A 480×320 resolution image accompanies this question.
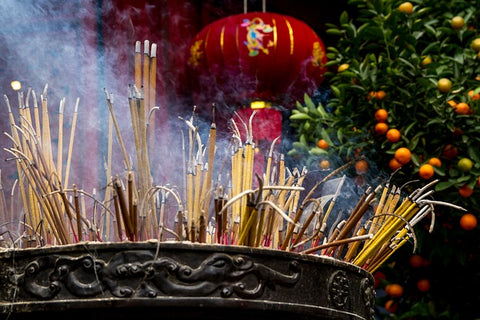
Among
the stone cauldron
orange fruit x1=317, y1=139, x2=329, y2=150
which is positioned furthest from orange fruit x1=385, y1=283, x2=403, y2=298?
the stone cauldron

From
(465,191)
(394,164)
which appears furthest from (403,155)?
(465,191)

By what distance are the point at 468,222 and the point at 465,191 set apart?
7 centimetres

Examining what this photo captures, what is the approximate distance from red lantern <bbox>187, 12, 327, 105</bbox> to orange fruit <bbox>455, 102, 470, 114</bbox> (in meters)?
0.84

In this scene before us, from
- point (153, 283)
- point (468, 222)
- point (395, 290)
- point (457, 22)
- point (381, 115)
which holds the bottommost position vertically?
point (395, 290)

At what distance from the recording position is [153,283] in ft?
3.18

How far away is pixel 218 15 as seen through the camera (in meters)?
3.89

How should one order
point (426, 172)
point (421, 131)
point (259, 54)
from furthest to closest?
1. point (259, 54)
2. point (421, 131)
3. point (426, 172)

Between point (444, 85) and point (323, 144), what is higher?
point (444, 85)

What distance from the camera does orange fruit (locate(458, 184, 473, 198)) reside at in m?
2.26

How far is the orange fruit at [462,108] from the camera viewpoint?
230 cm

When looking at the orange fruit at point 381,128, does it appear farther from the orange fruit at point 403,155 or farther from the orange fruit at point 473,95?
the orange fruit at point 473,95

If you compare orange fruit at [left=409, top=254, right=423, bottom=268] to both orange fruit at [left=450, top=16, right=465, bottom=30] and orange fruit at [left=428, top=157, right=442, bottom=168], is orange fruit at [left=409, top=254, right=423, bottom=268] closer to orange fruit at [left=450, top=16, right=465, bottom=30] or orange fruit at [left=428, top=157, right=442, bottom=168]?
orange fruit at [left=428, top=157, right=442, bottom=168]

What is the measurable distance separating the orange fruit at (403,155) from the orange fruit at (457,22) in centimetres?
41

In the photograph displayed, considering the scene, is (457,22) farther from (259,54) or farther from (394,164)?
(259,54)
